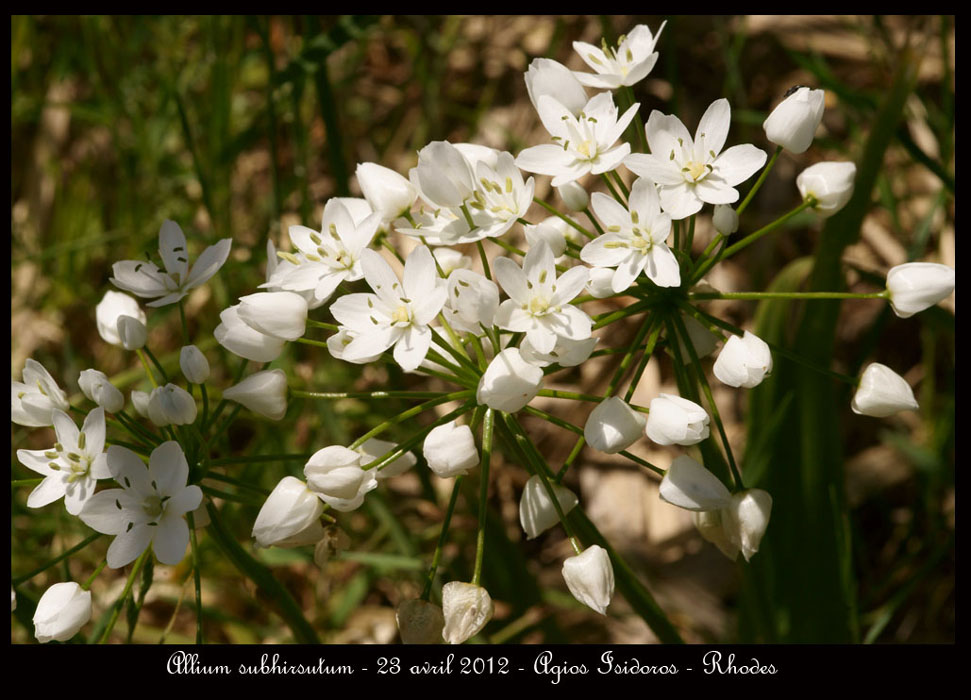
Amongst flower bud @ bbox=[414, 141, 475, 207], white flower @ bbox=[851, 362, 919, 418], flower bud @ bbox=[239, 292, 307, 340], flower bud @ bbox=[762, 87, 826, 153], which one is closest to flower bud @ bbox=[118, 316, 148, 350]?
flower bud @ bbox=[239, 292, 307, 340]

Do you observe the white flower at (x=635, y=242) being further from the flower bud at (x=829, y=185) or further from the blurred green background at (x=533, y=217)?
the blurred green background at (x=533, y=217)

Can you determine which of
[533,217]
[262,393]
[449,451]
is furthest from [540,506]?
[533,217]

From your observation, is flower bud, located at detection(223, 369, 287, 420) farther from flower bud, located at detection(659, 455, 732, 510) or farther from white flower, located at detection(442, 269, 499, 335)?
flower bud, located at detection(659, 455, 732, 510)

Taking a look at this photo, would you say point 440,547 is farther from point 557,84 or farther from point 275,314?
point 557,84
